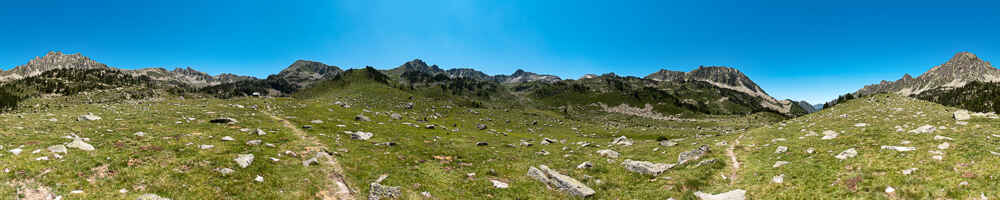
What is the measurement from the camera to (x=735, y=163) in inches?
816

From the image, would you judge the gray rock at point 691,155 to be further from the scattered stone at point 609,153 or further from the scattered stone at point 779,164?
the scattered stone at point 609,153

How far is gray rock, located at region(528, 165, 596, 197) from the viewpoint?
16989 mm

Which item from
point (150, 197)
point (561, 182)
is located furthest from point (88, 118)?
point (561, 182)

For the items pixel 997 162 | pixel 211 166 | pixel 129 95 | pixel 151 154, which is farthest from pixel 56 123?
pixel 129 95

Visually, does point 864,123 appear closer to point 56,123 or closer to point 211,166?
point 211,166

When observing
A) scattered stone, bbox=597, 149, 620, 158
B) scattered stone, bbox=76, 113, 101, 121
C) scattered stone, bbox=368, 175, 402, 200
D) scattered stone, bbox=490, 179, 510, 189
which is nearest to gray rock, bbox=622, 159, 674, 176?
scattered stone, bbox=597, 149, 620, 158

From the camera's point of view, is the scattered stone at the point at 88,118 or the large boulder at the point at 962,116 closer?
the large boulder at the point at 962,116

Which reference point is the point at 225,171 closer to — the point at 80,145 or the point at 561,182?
the point at 80,145

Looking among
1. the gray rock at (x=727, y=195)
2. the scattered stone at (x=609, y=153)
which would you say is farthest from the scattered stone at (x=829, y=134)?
the scattered stone at (x=609, y=153)

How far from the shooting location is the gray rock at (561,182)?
17.0 meters

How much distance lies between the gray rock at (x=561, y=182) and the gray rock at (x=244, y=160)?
15.8 meters

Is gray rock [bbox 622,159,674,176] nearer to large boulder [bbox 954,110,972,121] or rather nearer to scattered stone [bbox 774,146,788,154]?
scattered stone [bbox 774,146,788,154]

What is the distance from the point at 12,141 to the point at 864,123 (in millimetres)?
54916

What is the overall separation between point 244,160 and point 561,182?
17495 millimetres
